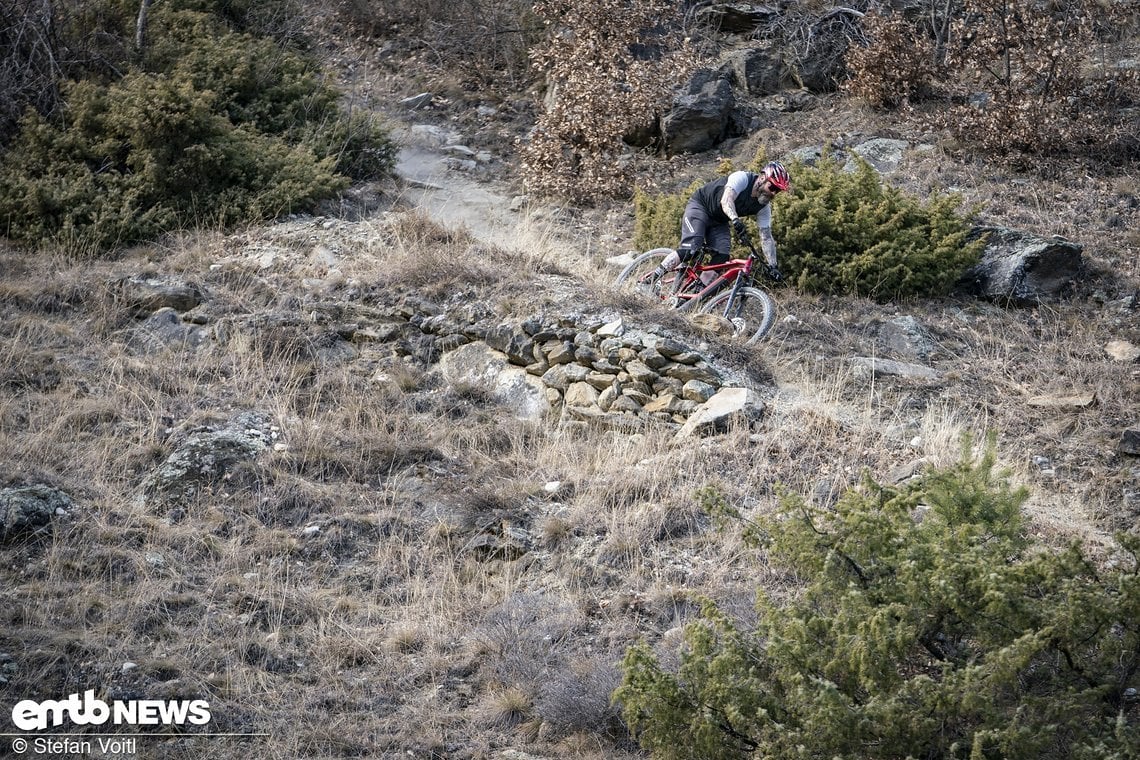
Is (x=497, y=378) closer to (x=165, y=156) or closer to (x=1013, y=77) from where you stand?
(x=165, y=156)

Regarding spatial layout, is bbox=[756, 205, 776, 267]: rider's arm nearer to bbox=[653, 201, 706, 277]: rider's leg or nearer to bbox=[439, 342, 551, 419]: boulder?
bbox=[653, 201, 706, 277]: rider's leg

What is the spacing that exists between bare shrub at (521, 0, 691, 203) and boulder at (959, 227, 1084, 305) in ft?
16.0

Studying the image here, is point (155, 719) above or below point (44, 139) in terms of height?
below

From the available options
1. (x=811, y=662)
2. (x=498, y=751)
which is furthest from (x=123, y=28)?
(x=811, y=662)

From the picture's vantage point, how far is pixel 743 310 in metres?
9.92

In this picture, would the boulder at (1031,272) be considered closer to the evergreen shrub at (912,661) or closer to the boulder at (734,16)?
the evergreen shrub at (912,661)

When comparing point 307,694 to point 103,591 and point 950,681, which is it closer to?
point 103,591

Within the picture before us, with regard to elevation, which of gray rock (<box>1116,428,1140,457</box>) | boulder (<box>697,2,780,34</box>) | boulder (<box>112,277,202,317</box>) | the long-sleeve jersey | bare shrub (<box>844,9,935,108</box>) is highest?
boulder (<box>697,2,780,34</box>)

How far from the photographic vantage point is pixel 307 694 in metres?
5.61

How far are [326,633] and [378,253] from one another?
5.92m

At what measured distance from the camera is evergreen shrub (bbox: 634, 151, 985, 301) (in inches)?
432

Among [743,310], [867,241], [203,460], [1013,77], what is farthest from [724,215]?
[1013,77]

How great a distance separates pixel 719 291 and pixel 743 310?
276mm

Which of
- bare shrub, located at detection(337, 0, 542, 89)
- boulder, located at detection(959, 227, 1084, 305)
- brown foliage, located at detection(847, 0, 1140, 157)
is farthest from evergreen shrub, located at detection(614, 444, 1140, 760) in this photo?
bare shrub, located at detection(337, 0, 542, 89)
